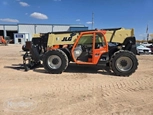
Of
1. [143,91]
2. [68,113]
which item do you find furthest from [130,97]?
[68,113]

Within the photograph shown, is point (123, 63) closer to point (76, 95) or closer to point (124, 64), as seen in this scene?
point (124, 64)

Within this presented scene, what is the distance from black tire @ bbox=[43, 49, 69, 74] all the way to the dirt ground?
2.63 feet

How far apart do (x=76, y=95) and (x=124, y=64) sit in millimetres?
3455

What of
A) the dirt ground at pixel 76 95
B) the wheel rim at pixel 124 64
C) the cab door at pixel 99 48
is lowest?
the dirt ground at pixel 76 95

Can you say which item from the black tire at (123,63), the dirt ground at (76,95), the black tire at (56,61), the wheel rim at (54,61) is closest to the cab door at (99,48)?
the black tire at (123,63)

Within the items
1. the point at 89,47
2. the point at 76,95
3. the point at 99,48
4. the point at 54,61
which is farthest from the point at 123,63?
the point at 76,95

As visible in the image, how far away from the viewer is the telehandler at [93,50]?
25.6ft

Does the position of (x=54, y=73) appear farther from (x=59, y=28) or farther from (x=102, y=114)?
(x=59, y=28)

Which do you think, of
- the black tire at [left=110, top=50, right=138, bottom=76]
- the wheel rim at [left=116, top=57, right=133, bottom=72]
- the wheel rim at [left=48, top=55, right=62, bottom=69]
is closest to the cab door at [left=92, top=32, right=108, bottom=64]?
the black tire at [left=110, top=50, right=138, bottom=76]

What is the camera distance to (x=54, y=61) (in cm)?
841

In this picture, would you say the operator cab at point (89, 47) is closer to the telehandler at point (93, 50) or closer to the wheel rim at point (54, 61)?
the telehandler at point (93, 50)

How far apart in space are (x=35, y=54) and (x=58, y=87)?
3.64m

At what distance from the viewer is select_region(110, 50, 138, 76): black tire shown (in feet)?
25.4

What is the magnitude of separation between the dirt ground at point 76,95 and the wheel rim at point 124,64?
497mm
